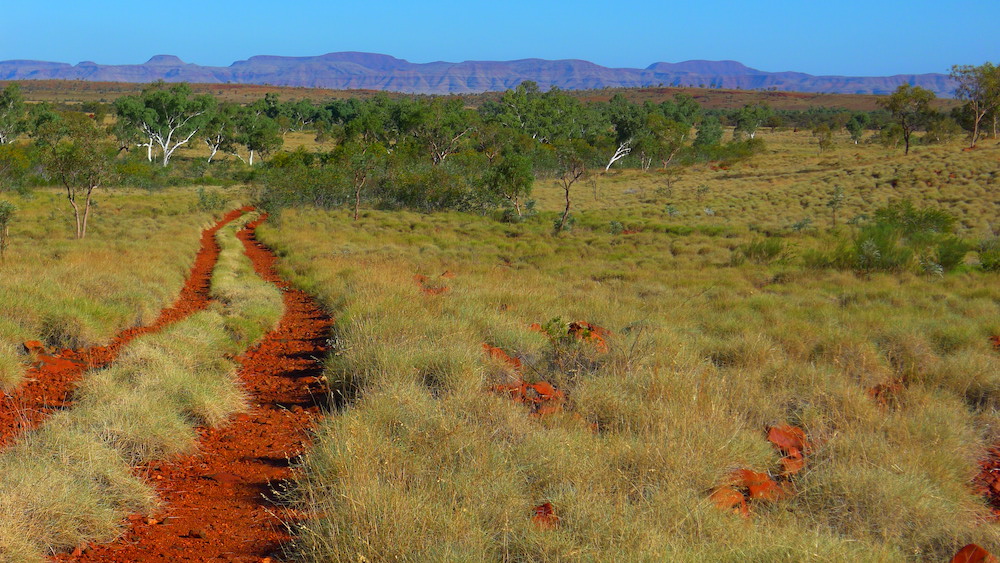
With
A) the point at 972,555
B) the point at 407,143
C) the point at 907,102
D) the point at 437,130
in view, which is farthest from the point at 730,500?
the point at 907,102

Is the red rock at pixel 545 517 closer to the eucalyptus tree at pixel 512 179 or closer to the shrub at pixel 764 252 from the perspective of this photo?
the shrub at pixel 764 252

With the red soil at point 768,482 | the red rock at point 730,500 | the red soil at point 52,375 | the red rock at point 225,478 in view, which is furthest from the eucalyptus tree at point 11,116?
the red rock at point 730,500

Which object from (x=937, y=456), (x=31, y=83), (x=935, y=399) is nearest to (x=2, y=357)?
(x=937, y=456)

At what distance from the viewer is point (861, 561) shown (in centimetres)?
321

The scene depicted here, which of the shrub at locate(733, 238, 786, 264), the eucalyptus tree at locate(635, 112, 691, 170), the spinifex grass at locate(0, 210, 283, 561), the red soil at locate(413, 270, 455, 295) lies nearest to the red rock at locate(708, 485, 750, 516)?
the spinifex grass at locate(0, 210, 283, 561)

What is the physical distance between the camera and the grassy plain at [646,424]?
11.4 ft

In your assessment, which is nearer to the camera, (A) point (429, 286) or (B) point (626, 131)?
(A) point (429, 286)

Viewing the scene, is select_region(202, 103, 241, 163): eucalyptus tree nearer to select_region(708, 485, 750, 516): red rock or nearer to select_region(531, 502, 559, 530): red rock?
select_region(531, 502, 559, 530): red rock

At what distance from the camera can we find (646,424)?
4.89m

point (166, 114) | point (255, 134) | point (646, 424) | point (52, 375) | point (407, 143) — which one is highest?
point (166, 114)

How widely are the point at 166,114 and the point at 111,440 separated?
6866 cm

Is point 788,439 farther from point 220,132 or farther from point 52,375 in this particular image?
point 220,132

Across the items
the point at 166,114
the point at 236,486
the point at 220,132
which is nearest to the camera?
the point at 236,486

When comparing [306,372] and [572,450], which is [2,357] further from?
[572,450]
